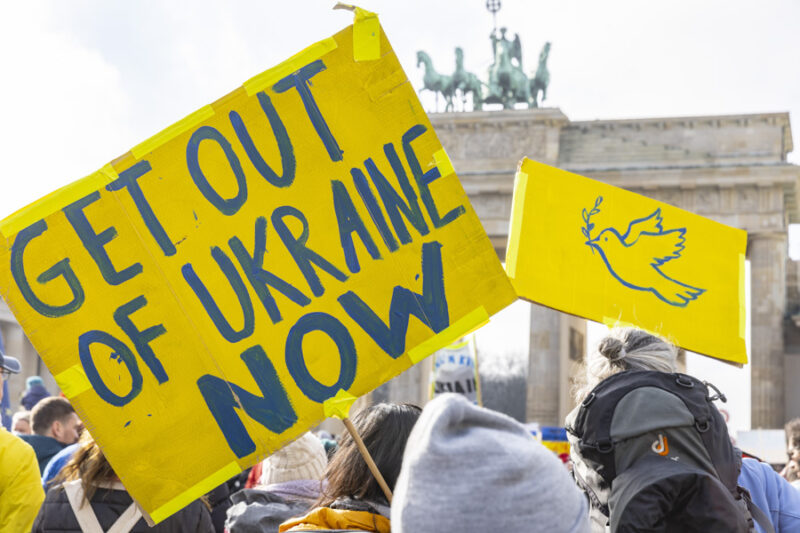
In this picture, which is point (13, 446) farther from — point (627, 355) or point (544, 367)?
point (544, 367)

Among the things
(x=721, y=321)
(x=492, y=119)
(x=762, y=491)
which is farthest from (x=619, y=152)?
(x=762, y=491)

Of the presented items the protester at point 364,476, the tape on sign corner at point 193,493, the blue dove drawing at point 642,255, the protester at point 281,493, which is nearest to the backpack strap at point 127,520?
the protester at point 281,493

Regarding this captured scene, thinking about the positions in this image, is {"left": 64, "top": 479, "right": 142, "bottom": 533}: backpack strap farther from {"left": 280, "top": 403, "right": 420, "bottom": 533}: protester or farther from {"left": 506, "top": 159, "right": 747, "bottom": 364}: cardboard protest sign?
{"left": 506, "top": 159, "right": 747, "bottom": 364}: cardboard protest sign

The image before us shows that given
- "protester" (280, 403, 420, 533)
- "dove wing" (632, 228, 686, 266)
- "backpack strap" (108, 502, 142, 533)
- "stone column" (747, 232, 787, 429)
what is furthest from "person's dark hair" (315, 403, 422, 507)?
"stone column" (747, 232, 787, 429)

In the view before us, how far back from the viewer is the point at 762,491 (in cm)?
350

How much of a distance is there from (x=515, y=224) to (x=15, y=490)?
2.57 m

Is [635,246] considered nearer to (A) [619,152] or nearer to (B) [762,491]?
(B) [762,491]

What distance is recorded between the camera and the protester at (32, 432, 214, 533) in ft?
12.0

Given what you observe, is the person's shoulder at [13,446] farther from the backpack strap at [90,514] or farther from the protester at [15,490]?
the backpack strap at [90,514]

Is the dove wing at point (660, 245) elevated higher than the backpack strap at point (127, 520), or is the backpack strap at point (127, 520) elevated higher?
the dove wing at point (660, 245)

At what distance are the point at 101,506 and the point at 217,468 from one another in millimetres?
581

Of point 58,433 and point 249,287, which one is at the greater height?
point 249,287

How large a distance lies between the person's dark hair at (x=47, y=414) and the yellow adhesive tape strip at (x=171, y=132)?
118 inches

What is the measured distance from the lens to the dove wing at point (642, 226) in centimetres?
552
